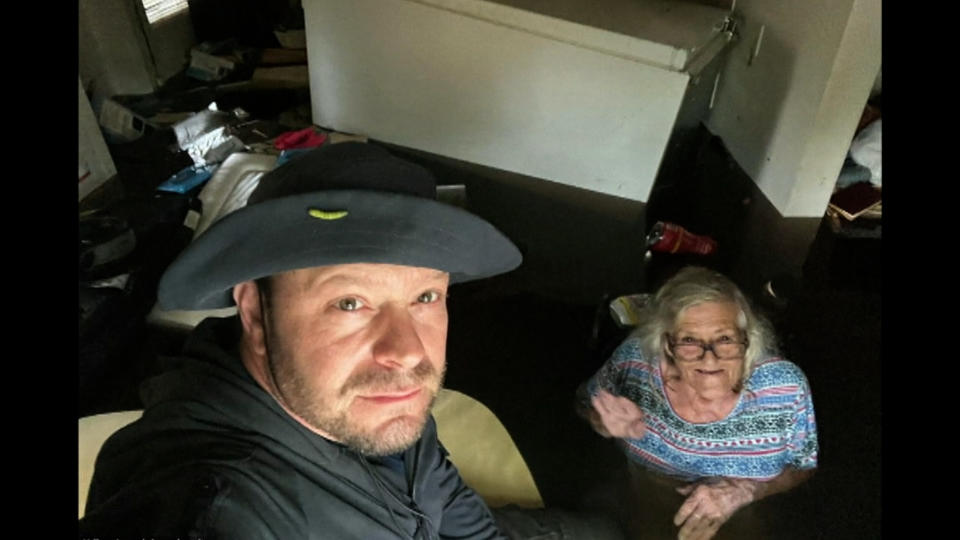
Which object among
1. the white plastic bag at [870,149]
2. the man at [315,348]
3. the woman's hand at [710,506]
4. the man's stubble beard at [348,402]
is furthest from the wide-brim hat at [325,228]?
the white plastic bag at [870,149]

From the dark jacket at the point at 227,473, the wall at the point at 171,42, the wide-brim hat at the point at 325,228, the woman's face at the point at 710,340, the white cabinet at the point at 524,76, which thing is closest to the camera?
the dark jacket at the point at 227,473

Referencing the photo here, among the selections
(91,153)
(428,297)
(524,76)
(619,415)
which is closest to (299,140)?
(91,153)

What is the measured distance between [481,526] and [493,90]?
1667mm

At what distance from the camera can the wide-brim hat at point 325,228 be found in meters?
0.67

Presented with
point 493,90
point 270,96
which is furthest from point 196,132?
point 493,90

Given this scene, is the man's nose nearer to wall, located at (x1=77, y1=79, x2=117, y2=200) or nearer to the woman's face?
the woman's face

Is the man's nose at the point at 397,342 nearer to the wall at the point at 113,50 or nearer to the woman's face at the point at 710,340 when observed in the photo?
the woman's face at the point at 710,340

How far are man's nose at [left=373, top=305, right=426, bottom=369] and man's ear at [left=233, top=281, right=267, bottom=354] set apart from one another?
0.46ft

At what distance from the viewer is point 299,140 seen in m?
2.17

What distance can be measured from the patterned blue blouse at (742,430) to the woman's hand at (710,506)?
3 cm

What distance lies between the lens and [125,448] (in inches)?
24.3

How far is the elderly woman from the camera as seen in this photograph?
115 cm

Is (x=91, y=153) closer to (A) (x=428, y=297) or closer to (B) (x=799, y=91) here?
(A) (x=428, y=297)

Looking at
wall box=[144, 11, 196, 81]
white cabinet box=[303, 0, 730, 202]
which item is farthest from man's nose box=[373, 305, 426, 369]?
wall box=[144, 11, 196, 81]
